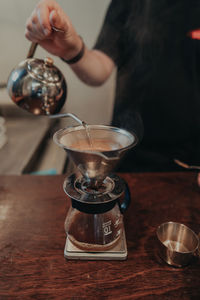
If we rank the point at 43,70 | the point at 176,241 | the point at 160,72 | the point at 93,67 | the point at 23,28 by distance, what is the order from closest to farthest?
the point at 176,241 → the point at 43,70 → the point at 93,67 → the point at 160,72 → the point at 23,28

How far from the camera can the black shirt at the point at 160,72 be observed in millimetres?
1370

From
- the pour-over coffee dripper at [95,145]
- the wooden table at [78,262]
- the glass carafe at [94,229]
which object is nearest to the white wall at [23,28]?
the wooden table at [78,262]

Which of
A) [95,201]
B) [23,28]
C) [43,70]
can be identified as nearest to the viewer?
[95,201]

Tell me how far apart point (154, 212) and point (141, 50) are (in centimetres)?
110

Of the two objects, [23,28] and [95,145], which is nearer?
[95,145]

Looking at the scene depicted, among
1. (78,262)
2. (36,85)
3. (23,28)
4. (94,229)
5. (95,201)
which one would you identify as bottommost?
(78,262)

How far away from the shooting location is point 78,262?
0.71 meters

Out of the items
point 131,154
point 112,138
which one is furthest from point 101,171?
point 131,154

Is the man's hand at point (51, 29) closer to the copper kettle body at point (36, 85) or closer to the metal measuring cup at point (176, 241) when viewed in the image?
the copper kettle body at point (36, 85)

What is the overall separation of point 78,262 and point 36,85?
2.13 feet

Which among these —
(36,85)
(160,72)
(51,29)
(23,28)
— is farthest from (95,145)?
(23,28)

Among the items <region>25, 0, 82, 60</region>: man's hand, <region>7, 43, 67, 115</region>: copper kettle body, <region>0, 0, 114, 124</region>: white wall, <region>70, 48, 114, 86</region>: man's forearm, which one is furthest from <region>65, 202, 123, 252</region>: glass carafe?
<region>0, 0, 114, 124</region>: white wall

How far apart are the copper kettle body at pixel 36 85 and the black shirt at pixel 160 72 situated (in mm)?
537

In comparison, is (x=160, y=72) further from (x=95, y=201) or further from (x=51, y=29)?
(x=95, y=201)
